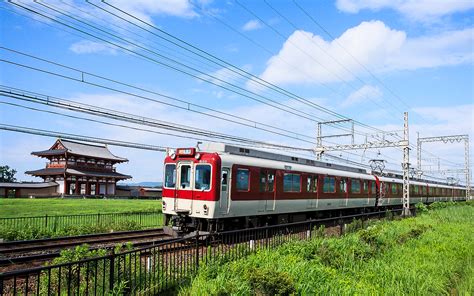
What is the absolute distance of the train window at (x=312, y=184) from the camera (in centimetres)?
1798

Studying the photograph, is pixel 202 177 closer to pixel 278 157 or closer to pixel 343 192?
pixel 278 157

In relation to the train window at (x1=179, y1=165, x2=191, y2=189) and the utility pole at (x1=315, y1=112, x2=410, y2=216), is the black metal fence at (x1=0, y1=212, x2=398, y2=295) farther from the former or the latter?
the utility pole at (x1=315, y1=112, x2=410, y2=216)

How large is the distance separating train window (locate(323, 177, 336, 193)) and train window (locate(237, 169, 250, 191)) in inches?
272

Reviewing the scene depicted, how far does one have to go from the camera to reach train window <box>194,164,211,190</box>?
42.6 ft

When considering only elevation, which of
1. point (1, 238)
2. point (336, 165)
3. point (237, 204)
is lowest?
point (1, 238)

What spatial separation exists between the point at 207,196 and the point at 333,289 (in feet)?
20.7

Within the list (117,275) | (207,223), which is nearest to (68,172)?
(207,223)

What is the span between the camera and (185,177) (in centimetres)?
1388

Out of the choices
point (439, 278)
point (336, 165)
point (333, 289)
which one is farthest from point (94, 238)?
point (336, 165)

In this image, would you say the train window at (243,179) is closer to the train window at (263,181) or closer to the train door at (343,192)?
the train window at (263,181)

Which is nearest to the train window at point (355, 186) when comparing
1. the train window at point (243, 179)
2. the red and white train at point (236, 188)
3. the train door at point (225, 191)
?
the red and white train at point (236, 188)

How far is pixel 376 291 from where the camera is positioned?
7.48 m

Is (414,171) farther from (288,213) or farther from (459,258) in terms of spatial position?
(459,258)

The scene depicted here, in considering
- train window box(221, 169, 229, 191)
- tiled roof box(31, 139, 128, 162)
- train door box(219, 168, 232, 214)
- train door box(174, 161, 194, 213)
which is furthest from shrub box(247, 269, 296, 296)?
tiled roof box(31, 139, 128, 162)
